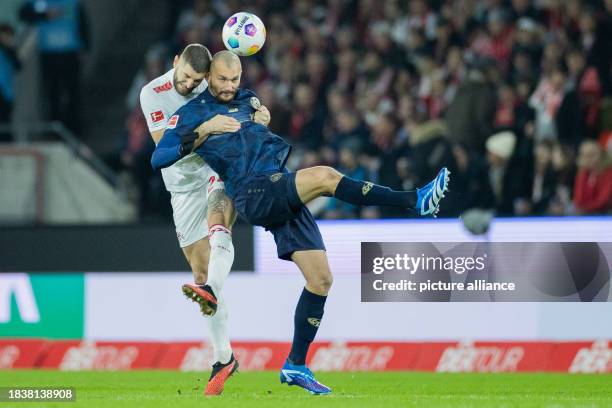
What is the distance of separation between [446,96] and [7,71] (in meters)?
5.68

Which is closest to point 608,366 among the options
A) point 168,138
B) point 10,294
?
point 168,138

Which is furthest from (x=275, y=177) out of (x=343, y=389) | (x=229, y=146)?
(x=343, y=389)

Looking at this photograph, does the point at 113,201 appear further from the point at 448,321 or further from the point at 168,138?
the point at 168,138

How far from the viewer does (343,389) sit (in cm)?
1004

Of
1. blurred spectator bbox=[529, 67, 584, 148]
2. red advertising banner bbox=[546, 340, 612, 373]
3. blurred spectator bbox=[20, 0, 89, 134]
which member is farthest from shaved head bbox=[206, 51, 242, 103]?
blurred spectator bbox=[20, 0, 89, 134]

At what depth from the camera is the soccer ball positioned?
9727mm

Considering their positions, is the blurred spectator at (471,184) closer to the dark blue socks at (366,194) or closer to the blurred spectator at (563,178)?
the blurred spectator at (563,178)

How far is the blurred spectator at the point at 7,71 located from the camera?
17.1 metres

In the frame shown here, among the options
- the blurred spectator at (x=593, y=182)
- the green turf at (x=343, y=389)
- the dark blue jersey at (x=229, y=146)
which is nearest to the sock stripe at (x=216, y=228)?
the dark blue jersey at (x=229, y=146)

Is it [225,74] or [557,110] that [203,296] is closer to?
[225,74]

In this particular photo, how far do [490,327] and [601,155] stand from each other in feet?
7.29

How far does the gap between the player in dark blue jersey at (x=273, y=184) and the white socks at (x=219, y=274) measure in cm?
33

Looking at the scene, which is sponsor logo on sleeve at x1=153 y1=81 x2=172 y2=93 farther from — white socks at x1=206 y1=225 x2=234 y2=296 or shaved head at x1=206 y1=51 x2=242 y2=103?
white socks at x1=206 y1=225 x2=234 y2=296

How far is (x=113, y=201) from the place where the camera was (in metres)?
16.8
